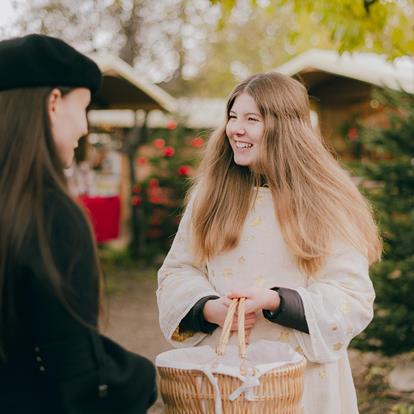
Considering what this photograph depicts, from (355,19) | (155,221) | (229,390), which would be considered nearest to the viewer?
(229,390)

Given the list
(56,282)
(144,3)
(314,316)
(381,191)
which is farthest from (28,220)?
(144,3)

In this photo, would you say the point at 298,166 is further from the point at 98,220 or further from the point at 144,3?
the point at 144,3

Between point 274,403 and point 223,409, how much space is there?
6.0 inches

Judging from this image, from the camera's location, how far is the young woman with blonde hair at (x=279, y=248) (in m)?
2.26

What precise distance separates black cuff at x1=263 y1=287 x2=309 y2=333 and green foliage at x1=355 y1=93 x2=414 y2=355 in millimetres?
2693

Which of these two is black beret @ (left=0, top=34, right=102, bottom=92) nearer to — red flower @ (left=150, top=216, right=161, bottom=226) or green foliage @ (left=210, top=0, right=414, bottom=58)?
green foliage @ (left=210, top=0, right=414, bottom=58)

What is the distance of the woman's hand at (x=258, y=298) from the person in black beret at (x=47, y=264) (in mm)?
580

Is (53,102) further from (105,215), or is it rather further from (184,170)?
(105,215)

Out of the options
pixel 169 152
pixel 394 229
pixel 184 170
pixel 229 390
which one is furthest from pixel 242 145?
pixel 169 152

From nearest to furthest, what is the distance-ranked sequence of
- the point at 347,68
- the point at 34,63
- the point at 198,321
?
the point at 34,63, the point at 198,321, the point at 347,68

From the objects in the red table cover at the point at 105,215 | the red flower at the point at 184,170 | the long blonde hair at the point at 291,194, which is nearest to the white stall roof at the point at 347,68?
the red flower at the point at 184,170

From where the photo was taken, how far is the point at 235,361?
2.25 metres

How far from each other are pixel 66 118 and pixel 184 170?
10.1 m

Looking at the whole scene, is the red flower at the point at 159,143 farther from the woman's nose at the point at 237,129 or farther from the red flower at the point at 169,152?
the woman's nose at the point at 237,129
